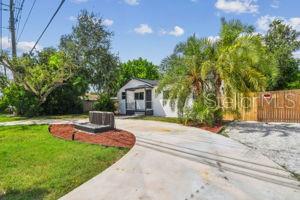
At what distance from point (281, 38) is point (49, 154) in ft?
97.5

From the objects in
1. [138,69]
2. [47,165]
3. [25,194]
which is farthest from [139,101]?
[138,69]

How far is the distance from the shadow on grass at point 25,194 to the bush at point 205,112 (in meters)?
10.4

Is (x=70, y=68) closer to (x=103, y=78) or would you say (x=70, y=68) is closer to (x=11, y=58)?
(x=11, y=58)

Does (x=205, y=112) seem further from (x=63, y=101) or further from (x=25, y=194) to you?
(x=63, y=101)

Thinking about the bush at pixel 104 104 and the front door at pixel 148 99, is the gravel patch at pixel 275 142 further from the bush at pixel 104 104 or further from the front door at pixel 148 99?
the bush at pixel 104 104

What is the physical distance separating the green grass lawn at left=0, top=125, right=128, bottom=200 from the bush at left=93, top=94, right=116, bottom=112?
15.6 m

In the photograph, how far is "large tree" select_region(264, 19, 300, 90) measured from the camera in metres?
27.1

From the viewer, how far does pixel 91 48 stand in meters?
29.5

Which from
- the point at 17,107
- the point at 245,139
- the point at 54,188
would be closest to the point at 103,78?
the point at 17,107

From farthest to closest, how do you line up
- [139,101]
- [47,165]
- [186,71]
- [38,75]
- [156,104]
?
[139,101] → [156,104] → [38,75] → [186,71] → [47,165]

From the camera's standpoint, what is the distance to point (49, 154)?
8336 millimetres

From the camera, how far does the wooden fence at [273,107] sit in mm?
15039

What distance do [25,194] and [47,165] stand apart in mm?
1941

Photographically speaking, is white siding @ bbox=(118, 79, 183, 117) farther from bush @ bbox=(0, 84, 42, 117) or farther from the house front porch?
bush @ bbox=(0, 84, 42, 117)
